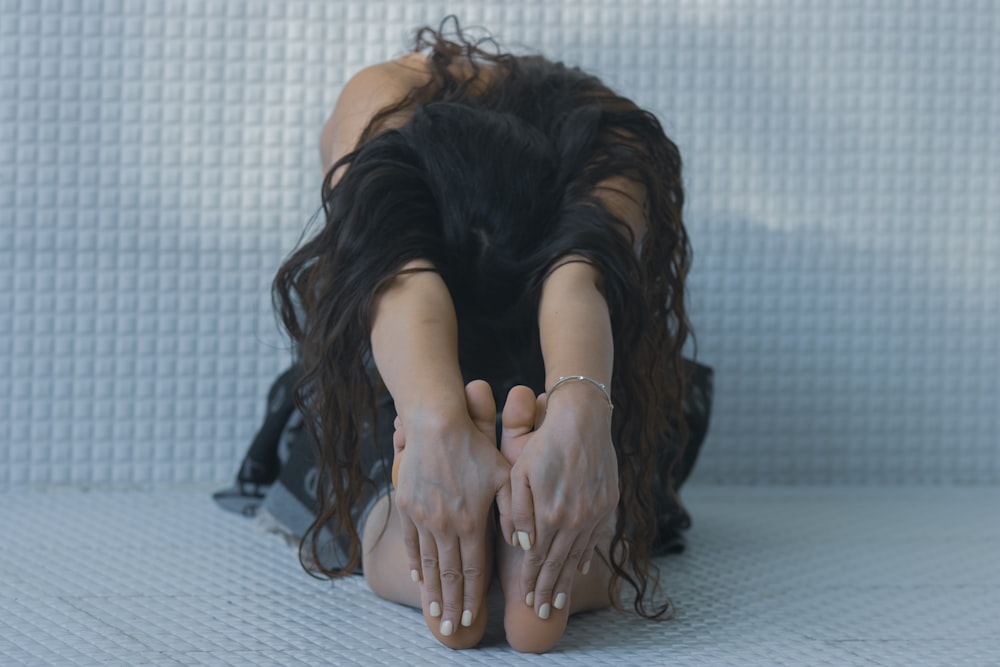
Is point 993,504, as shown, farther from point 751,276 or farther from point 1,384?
point 1,384

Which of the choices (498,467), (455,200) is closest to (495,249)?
(455,200)

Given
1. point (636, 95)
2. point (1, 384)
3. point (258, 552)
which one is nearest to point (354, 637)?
point (258, 552)

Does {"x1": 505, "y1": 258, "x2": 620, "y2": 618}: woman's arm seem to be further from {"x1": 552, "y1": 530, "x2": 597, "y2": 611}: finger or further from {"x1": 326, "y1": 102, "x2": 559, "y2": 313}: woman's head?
{"x1": 326, "y1": 102, "x2": 559, "y2": 313}: woman's head

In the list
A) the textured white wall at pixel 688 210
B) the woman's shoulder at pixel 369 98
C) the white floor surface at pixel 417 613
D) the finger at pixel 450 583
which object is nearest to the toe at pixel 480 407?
the finger at pixel 450 583

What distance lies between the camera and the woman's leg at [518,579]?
2.97 ft

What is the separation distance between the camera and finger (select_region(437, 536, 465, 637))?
2.92 ft

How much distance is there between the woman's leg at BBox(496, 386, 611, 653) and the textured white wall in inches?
33.3

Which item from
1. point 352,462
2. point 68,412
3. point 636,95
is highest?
point 636,95

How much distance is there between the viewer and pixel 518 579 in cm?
91

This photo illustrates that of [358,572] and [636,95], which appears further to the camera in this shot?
[636,95]

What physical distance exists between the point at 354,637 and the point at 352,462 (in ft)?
0.67

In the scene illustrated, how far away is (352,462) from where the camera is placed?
1.11 metres

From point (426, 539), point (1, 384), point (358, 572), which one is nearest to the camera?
point (426, 539)

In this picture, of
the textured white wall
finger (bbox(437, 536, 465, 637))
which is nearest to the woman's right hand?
finger (bbox(437, 536, 465, 637))
